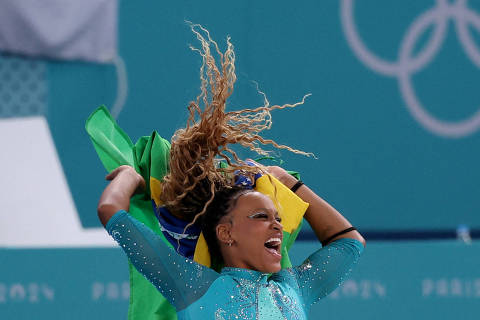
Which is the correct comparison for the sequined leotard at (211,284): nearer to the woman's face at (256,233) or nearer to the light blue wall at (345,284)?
the woman's face at (256,233)

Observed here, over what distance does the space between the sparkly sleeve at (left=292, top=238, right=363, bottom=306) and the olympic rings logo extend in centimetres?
265

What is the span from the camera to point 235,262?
2.03 m

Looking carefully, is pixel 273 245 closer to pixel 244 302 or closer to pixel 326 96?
pixel 244 302

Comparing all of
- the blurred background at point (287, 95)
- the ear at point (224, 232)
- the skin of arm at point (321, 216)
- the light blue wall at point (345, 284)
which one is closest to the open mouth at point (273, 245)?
the ear at point (224, 232)

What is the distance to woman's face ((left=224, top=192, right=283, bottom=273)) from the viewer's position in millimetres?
1990

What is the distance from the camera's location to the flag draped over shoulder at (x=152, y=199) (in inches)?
83.4

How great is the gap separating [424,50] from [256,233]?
9.84 ft

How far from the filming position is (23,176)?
441cm

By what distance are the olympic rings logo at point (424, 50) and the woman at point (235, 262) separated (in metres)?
2.61

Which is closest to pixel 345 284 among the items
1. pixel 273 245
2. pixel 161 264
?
pixel 273 245

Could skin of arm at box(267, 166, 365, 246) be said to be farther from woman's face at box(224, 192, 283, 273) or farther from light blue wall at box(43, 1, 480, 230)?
light blue wall at box(43, 1, 480, 230)

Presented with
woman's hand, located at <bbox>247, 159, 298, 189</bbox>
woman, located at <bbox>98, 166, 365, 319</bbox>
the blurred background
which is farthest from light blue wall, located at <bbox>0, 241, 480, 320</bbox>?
woman, located at <bbox>98, 166, 365, 319</bbox>

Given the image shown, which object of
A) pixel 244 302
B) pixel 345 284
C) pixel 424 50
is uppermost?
pixel 424 50

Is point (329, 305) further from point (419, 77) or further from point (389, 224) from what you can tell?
point (419, 77)
